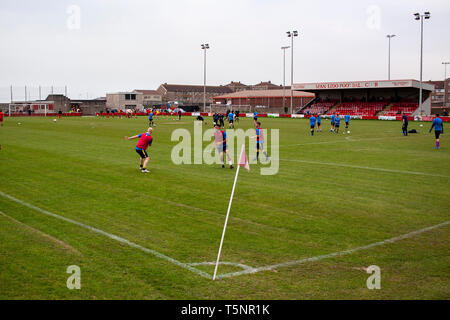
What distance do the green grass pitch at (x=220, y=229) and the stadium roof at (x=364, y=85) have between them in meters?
52.1

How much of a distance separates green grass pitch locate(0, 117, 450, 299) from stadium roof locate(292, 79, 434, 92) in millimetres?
52083

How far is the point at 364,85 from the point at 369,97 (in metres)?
7.28

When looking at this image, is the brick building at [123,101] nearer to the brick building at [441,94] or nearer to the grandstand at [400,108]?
the grandstand at [400,108]

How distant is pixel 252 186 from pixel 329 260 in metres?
6.73

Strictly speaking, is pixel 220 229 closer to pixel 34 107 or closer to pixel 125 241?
pixel 125 241

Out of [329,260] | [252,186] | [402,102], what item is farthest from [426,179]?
[402,102]

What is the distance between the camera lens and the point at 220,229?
371 inches

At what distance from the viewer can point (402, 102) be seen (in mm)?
70250

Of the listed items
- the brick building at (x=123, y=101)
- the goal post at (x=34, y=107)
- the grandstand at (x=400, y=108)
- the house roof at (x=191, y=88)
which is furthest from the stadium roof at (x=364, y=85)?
the house roof at (x=191, y=88)

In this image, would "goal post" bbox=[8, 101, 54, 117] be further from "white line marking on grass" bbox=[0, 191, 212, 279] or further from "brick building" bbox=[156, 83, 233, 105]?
"white line marking on grass" bbox=[0, 191, 212, 279]

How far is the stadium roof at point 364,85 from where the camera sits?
215ft

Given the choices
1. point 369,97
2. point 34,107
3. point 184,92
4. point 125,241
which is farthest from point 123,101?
point 125,241
